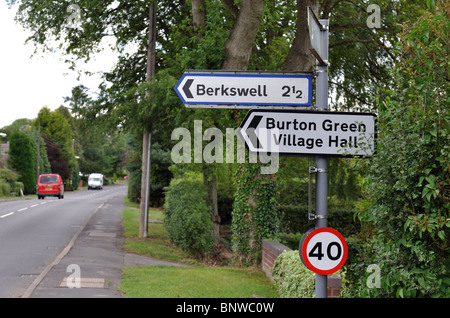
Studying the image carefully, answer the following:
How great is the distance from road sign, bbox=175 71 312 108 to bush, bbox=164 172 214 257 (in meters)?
12.0

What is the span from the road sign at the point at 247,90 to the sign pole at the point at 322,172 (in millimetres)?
318

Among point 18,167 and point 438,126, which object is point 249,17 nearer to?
point 438,126

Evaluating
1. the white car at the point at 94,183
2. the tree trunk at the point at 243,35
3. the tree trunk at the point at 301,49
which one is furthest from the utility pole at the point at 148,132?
the white car at the point at 94,183

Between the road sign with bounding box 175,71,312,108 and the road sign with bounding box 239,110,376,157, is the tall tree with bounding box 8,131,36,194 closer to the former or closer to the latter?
the road sign with bounding box 175,71,312,108

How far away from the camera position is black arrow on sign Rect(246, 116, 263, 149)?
3.60m

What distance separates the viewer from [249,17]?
11070 millimetres

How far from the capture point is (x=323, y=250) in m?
3.56

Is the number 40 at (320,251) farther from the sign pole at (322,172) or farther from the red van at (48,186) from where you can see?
the red van at (48,186)

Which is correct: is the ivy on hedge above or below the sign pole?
below

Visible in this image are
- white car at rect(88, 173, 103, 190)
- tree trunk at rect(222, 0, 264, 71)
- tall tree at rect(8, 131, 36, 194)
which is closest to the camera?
tree trunk at rect(222, 0, 264, 71)

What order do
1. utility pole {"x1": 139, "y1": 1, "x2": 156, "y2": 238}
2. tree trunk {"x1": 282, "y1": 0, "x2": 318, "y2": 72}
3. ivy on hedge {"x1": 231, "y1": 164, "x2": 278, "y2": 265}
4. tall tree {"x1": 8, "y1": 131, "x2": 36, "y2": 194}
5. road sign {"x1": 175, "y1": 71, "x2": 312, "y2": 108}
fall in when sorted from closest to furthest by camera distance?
road sign {"x1": 175, "y1": 71, "x2": 312, "y2": 108}, tree trunk {"x1": 282, "y1": 0, "x2": 318, "y2": 72}, ivy on hedge {"x1": 231, "y1": 164, "x2": 278, "y2": 265}, utility pole {"x1": 139, "y1": 1, "x2": 156, "y2": 238}, tall tree {"x1": 8, "y1": 131, "x2": 36, "y2": 194}

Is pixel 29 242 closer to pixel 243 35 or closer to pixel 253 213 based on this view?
pixel 253 213

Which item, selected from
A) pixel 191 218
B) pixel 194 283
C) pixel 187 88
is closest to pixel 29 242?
pixel 191 218

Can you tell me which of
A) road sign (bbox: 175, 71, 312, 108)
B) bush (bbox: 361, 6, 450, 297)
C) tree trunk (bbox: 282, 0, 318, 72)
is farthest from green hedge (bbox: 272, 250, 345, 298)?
tree trunk (bbox: 282, 0, 318, 72)
